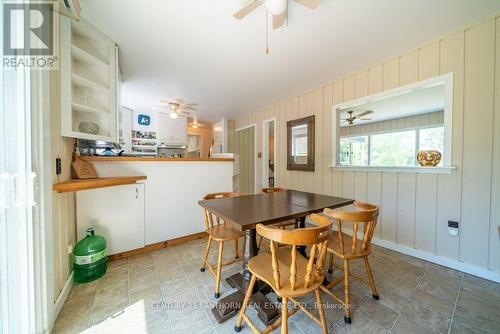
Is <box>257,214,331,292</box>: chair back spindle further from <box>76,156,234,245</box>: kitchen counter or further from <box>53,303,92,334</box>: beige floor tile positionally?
<box>76,156,234,245</box>: kitchen counter

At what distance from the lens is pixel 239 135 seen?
577 centimetres

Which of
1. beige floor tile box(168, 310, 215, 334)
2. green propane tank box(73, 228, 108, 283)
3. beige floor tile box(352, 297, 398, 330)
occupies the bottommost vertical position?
beige floor tile box(168, 310, 215, 334)

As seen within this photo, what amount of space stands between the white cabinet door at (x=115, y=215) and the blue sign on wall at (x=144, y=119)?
3767mm

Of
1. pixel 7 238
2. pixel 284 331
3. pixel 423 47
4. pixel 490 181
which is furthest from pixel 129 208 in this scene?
Answer: pixel 423 47

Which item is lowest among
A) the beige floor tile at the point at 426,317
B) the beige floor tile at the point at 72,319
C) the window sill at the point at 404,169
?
the beige floor tile at the point at 72,319

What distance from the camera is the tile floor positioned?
1.26 meters

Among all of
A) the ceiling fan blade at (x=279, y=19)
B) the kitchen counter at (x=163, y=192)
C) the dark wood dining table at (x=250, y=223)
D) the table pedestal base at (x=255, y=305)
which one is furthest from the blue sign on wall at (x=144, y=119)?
the table pedestal base at (x=255, y=305)

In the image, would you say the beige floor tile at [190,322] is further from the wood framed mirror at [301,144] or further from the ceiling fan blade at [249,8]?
the wood framed mirror at [301,144]

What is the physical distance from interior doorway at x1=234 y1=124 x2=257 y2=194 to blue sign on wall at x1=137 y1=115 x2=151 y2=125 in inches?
103

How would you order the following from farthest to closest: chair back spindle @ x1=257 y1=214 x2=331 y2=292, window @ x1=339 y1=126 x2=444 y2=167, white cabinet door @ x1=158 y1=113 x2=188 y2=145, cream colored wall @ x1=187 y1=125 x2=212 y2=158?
cream colored wall @ x1=187 y1=125 x2=212 y2=158, white cabinet door @ x1=158 y1=113 x2=188 y2=145, window @ x1=339 y1=126 x2=444 y2=167, chair back spindle @ x1=257 y1=214 x2=331 y2=292

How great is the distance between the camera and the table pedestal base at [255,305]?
4.22 ft

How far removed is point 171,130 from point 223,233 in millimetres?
4539

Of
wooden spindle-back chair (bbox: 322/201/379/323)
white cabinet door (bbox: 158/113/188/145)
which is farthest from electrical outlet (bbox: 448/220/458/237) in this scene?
white cabinet door (bbox: 158/113/188/145)

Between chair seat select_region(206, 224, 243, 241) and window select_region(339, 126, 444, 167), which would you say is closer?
chair seat select_region(206, 224, 243, 241)
